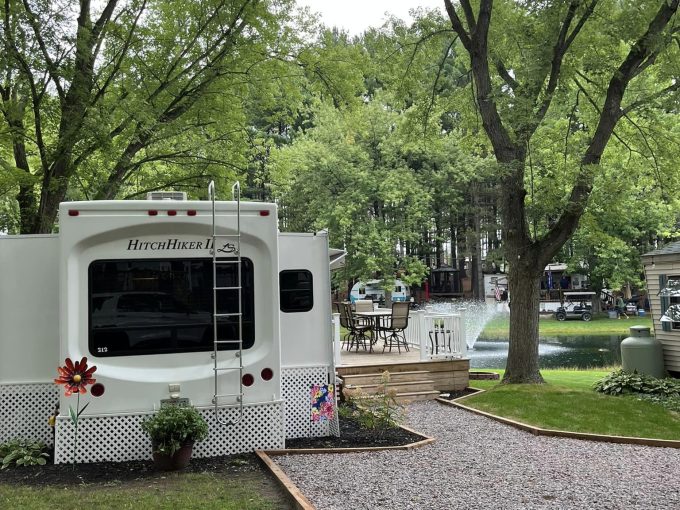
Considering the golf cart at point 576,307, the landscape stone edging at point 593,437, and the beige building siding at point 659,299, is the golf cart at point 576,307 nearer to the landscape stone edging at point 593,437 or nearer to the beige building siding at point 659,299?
the beige building siding at point 659,299

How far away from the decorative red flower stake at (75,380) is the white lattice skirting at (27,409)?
89 cm

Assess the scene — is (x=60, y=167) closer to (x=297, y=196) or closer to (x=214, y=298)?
(x=214, y=298)

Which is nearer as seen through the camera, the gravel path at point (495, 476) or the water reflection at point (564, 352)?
the gravel path at point (495, 476)

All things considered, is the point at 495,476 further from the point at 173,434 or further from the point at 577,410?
the point at 577,410

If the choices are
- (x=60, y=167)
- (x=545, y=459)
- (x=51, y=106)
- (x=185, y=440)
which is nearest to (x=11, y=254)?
(x=185, y=440)

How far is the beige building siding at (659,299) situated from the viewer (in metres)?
11.4

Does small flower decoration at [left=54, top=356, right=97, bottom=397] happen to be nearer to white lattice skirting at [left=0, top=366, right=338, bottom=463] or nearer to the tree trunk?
white lattice skirting at [left=0, top=366, right=338, bottom=463]

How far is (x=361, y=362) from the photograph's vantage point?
1070cm

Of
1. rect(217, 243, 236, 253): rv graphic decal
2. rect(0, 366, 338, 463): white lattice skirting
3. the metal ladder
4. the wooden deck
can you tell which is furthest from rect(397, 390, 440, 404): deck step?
rect(217, 243, 236, 253): rv graphic decal

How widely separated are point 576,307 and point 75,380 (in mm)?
34610

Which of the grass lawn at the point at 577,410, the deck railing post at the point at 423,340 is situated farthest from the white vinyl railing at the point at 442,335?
the grass lawn at the point at 577,410

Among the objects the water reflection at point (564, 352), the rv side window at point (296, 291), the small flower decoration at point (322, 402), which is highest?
the rv side window at point (296, 291)

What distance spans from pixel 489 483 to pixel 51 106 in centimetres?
828

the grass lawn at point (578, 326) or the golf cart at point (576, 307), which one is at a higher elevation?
the golf cart at point (576, 307)
